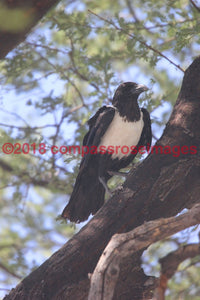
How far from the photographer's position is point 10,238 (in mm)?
7797

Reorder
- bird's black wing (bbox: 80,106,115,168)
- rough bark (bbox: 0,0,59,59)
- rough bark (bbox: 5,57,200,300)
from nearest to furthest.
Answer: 1. rough bark (bbox: 0,0,59,59)
2. rough bark (bbox: 5,57,200,300)
3. bird's black wing (bbox: 80,106,115,168)

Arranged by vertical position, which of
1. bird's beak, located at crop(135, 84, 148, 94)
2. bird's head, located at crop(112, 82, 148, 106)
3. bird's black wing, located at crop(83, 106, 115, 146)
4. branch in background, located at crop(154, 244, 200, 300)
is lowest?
branch in background, located at crop(154, 244, 200, 300)

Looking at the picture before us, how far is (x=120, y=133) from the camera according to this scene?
5012 mm

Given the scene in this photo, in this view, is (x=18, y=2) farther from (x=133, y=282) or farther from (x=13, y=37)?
(x=133, y=282)

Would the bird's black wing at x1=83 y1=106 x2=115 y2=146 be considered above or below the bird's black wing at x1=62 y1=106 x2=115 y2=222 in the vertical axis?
above

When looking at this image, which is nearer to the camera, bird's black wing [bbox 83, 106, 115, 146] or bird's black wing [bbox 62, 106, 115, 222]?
bird's black wing [bbox 62, 106, 115, 222]

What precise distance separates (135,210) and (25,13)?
1.74 metres

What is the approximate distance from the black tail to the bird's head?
3.14 feet

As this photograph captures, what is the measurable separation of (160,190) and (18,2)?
1.80 meters

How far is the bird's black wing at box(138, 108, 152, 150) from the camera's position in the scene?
5.29m

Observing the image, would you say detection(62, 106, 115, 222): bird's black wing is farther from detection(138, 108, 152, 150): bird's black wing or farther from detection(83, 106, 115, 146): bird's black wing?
detection(138, 108, 152, 150): bird's black wing

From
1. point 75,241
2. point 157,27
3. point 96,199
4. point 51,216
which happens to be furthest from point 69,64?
point 75,241

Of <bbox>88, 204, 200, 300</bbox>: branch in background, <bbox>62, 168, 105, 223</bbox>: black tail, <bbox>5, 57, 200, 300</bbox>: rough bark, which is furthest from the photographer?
<bbox>62, 168, 105, 223</bbox>: black tail

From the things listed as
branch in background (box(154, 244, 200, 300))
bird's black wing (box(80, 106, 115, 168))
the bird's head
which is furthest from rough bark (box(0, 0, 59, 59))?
the bird's head
